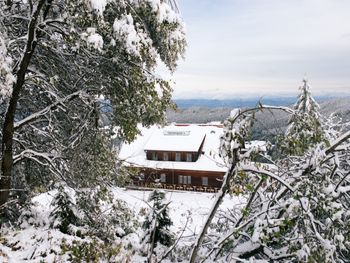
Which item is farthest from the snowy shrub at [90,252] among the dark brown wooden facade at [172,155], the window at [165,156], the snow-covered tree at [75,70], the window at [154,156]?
the window at [154,156]

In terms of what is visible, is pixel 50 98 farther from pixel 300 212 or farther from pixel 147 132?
pixel 147 132

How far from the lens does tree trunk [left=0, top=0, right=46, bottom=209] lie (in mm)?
5418

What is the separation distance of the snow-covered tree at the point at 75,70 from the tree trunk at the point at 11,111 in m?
0.02

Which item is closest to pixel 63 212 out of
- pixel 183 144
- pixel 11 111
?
pixel 11 111

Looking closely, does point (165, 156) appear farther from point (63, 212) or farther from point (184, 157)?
point (63, 212)

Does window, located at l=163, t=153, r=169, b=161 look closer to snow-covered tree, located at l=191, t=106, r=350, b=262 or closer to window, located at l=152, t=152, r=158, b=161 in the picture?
window, located at l=152, t=152, r=158, b=161

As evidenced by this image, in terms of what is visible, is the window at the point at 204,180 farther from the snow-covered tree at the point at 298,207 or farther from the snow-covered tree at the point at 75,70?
the snow-covered tree at the point at 298,207

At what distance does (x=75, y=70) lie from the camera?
6.91 metres

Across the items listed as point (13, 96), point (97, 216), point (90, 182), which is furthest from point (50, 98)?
point (97, 216)

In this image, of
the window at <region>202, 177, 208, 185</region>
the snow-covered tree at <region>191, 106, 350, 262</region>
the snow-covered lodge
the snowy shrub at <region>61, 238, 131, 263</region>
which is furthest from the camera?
the window at <region>202, 177, 208, 185</region>

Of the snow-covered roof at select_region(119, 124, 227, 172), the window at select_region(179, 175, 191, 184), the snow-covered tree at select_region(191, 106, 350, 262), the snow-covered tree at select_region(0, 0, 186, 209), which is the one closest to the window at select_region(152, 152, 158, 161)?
the snow-covered roof at select_region(119, 124, 227, 172)

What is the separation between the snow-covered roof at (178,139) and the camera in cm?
3195

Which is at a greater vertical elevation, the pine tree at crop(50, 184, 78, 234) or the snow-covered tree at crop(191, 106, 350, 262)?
the snow-covered tree at crop(191, 106, 350, 262)

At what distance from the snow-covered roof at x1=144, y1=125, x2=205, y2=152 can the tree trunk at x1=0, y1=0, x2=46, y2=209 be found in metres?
25.7
